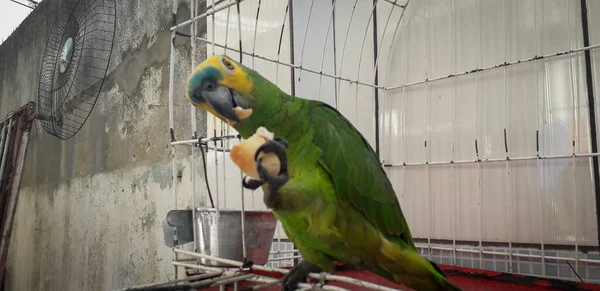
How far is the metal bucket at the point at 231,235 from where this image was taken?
3.17ft

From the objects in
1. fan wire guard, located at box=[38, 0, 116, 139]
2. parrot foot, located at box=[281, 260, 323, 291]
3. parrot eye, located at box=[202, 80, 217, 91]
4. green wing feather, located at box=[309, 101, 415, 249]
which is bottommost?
parrot foot, located at box=[281, 260, 323, 291]

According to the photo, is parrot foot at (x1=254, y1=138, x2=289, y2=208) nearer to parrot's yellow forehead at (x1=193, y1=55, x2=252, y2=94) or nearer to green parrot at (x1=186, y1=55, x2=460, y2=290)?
green parrot at (x1=186, y1=55, x2=460, y2=290)

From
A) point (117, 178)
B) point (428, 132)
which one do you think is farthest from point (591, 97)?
point (117, 178)

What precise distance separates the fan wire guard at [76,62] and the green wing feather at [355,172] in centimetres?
212

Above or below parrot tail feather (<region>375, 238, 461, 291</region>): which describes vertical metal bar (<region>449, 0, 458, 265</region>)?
above

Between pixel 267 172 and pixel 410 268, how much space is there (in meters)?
0.34

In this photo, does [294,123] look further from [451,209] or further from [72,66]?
[72,66]

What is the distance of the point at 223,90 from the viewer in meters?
0.67

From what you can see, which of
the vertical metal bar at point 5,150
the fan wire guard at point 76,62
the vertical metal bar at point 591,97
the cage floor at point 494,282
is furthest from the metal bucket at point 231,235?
the vertical metal bar at point 5,150

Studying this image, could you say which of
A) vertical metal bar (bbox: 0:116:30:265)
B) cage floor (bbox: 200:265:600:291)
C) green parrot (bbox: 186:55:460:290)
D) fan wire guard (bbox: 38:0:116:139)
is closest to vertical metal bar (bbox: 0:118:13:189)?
vertical metal bar (bbox: 0:116:30:265)

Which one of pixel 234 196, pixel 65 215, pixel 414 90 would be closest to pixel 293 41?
pixel 414 90

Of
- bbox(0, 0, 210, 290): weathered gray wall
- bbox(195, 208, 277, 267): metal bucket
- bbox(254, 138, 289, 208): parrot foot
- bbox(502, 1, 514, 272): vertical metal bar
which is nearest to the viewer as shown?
bbox(254, 138, 289, 208): parrot foot

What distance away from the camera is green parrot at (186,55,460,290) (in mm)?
664

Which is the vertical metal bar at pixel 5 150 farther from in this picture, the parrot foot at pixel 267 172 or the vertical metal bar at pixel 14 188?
the parrot foot at pixel 267 172
